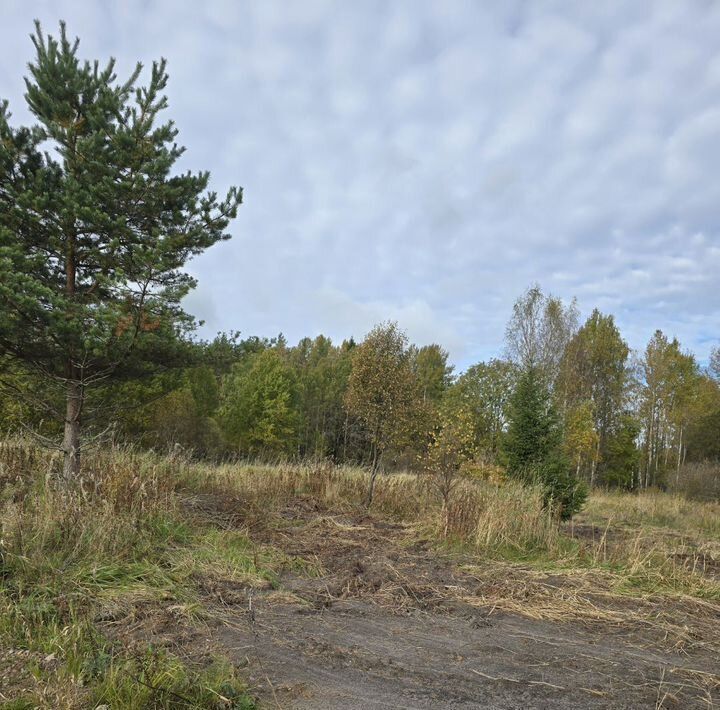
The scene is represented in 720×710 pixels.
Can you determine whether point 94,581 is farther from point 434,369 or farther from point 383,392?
point 434,369

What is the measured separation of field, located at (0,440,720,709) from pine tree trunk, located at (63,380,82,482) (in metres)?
0.28

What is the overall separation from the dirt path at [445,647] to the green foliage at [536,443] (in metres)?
5.45

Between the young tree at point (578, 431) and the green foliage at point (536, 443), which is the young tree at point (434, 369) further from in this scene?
the green foliage at point (536, 443)

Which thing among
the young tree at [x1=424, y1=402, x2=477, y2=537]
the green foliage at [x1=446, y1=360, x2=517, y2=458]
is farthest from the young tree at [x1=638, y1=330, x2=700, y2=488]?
the young tree at [x1=424, y1=402, x2=477, y2=537]

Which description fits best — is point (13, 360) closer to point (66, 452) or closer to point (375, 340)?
point (66, 452)

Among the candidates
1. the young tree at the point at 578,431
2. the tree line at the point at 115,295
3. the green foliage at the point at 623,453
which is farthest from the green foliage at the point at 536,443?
the green foliage at the point at 623,453

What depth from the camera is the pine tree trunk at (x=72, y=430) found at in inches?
301

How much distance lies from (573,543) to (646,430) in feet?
88.7

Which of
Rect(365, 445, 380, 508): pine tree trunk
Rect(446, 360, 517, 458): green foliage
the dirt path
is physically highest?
Rect(446, 360, 517, 458): green foliage

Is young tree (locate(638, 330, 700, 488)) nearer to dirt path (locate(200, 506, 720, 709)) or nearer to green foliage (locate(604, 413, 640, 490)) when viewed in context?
green foliage (locate(604, 413, 640, 490))

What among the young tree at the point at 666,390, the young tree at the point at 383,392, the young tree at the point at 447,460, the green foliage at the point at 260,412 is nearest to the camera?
the young tree at the point at 447,460

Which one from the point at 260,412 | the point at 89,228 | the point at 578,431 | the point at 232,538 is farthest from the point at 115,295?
the point at 260,412

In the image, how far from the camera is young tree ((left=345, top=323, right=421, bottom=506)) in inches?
485

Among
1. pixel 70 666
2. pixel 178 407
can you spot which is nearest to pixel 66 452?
pixel 70 666
